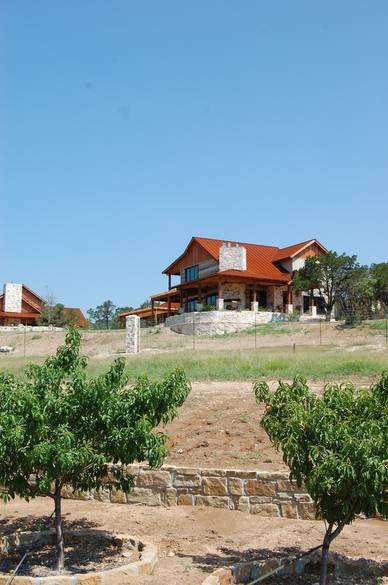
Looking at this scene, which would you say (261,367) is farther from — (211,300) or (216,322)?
(211,300)

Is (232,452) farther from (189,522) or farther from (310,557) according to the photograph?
(310,557)

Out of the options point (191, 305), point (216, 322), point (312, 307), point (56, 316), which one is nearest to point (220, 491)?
point (216, 322)

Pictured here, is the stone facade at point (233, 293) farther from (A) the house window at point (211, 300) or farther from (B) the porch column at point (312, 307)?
(B) the porch column at point (312, 307)

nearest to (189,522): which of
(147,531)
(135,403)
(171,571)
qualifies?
(147,531)

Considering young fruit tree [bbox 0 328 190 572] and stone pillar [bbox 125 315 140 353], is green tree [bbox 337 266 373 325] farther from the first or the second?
young fruit tree [bbox 0 328 190 572]

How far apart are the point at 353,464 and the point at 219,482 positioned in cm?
495

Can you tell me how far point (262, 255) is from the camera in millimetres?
55219

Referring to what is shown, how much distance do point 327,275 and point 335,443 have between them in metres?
40.8

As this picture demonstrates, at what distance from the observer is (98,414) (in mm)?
8312

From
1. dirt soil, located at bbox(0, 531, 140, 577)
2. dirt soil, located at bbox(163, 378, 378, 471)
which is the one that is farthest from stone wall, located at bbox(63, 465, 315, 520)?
dirt soil, located at bbox(0, 531, 140, 577)

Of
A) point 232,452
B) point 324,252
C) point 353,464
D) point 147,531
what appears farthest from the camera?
point 324,252

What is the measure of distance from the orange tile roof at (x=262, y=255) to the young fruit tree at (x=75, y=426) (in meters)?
40.3

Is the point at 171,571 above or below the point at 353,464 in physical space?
below

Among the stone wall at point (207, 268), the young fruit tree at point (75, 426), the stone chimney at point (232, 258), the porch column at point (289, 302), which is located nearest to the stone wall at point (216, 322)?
the porch column at point (289, 302)
